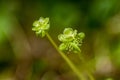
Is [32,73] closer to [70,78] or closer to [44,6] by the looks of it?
[70,78]

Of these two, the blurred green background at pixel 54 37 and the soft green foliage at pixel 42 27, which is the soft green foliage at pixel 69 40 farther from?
the blurred green background at pixel 54 37

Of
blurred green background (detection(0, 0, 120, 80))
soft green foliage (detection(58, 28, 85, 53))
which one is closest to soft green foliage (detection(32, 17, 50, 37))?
soft green foliage (detection(58, 28, 85, 53))

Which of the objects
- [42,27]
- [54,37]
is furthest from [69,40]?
[54,37]

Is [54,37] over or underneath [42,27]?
over

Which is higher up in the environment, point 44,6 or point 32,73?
point 44,6

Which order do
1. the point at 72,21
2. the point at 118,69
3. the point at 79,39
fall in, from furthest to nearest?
the point at 72,21, the point at 118,69, the point at 79,39

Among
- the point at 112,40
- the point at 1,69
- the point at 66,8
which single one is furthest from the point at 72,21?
the point at 1,69

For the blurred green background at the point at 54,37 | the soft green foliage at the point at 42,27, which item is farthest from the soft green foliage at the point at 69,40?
the blurred green background at the point at 54,37

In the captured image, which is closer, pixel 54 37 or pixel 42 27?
pixel 42 27

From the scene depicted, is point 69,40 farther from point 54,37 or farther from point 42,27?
point 54,37
